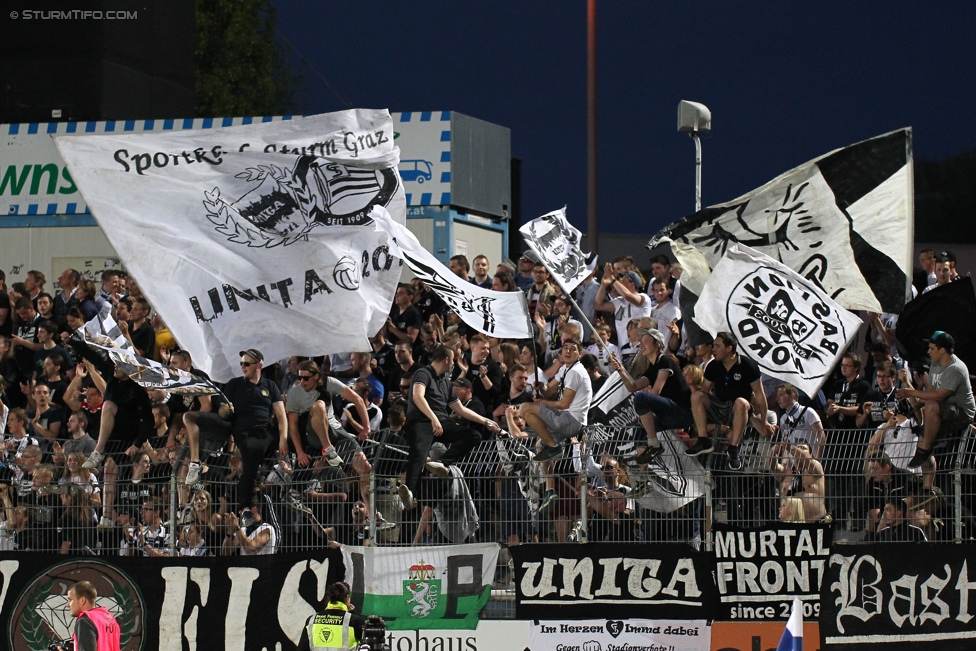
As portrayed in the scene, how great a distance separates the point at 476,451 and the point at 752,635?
2877 mm

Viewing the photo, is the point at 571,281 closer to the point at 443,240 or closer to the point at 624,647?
the point at 624,647

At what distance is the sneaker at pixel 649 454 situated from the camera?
12.9 metres

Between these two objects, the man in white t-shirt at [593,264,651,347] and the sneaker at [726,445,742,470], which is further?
the man in white t-shirt at [593,264,651,347]

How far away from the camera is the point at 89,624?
12.8m

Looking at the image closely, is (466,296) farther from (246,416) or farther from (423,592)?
(423,592)

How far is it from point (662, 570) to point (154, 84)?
13026 mm

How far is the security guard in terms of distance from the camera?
41.3 feet

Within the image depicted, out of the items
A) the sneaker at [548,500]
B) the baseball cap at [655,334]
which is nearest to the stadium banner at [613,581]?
the sneaker at [548,500]

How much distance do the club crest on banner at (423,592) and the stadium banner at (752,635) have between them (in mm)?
2400

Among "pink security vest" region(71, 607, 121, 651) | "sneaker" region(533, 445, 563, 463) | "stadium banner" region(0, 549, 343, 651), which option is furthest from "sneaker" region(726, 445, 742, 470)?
"pink security vest" region(71, 607, 121, 651)

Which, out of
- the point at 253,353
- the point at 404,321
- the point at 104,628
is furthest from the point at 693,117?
the point at 104,628

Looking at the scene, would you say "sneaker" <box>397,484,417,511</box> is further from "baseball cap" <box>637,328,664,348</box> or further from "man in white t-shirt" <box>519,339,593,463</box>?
"baseball cap" <box>637,328,664,348</box>

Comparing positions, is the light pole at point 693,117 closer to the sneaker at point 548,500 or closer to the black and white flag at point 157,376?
the sneaker at point 548,500

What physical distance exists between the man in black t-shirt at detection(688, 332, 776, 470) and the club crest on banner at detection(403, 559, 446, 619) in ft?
8.73
